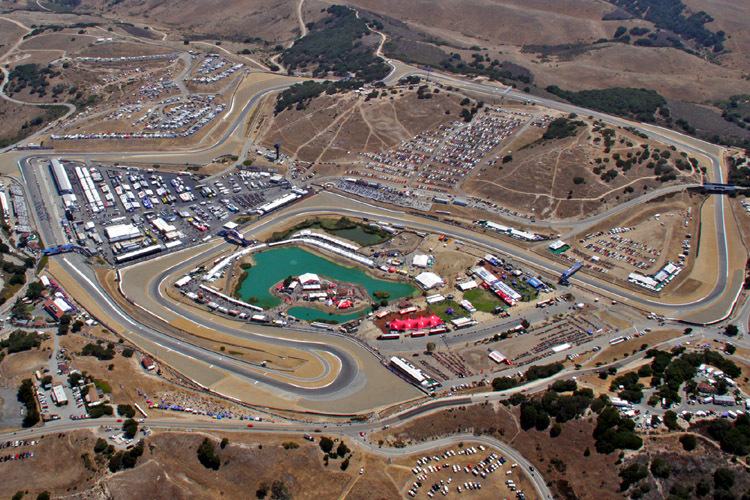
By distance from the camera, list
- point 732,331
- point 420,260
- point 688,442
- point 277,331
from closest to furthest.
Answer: point 688,442
point 732,331
point 277,331
point 420,260

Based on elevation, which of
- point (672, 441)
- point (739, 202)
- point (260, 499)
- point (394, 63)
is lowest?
point (260, 499)

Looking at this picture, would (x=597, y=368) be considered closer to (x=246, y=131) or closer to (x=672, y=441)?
(x=672, y=441)

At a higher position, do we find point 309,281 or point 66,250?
point 66,250

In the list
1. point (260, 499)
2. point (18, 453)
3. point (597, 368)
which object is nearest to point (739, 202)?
point (597, 368)

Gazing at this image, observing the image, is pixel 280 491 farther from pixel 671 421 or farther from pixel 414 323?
pixel 671 421

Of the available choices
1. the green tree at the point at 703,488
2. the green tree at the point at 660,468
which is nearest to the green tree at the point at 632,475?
the green tree at the point at 660,468

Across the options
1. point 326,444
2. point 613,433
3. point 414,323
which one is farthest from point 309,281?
point 613,433

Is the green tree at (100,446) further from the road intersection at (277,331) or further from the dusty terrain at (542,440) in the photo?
the dusty terrain at (542,440)

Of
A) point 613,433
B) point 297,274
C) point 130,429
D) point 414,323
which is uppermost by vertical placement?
point 613,433
